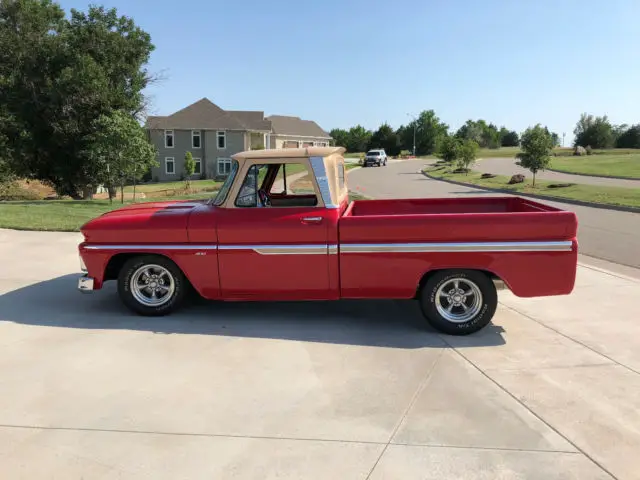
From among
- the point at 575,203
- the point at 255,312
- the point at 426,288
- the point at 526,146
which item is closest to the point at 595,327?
the point at 426,288

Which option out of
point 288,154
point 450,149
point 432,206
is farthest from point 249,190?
point 450,149

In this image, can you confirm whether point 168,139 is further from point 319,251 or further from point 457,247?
point 457,247

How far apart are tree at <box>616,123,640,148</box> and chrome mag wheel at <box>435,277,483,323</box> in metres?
91.8

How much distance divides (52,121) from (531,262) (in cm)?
3018

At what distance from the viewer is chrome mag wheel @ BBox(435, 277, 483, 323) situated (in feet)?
16.9

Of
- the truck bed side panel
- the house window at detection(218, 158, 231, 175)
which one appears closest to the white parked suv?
the house window at detection(218, 158, 231, 175)

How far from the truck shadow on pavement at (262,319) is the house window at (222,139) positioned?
49575 millimetres

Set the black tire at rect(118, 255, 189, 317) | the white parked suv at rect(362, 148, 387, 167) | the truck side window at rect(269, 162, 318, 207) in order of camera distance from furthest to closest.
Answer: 1. the white parked suv at rect(362, 148, 387, 167)
2. the black tire at rect(118, 255, 189, 317)
3. the truck side window at rect(269, 162, 318, 207)

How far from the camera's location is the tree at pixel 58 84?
28125mm

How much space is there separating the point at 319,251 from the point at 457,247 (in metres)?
1.37

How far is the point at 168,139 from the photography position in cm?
5356

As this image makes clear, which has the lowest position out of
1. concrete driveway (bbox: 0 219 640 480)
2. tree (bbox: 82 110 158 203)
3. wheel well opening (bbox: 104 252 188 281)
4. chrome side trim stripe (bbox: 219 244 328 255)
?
concrete driveway (bbox: 0 219 640 480)

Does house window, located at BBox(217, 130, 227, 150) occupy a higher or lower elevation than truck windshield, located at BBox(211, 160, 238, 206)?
higher

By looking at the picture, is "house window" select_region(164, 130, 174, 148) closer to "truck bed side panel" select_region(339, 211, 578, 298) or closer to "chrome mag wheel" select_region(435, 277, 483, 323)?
"truck bed side panel" select_region(339, 211, 578, 298)
